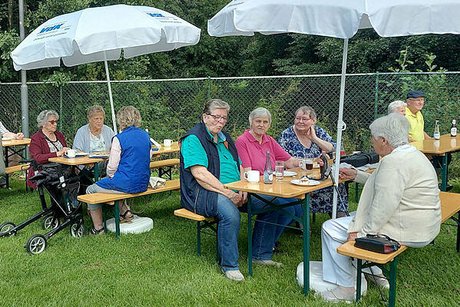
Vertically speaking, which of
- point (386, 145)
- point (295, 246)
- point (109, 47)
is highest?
point (109, 47)

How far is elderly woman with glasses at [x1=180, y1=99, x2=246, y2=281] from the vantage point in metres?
3.83

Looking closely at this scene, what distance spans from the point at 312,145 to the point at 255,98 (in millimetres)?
3832

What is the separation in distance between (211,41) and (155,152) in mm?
12900

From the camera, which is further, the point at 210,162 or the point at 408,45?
the point at 408,45

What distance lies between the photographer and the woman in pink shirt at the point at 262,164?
161 inches

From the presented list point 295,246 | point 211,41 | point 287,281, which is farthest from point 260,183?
point 211,41

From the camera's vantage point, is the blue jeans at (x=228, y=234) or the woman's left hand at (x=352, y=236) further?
the blue jeans at (x=228, y=234)

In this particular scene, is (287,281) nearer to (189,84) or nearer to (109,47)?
(109,47)

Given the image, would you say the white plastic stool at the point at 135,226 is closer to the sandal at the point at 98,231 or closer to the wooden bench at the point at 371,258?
the sandal at the point at 98,231

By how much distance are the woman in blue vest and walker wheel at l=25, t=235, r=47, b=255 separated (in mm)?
603

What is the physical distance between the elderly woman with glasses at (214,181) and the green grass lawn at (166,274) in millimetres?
233

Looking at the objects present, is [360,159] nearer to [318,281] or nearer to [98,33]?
[318,281]

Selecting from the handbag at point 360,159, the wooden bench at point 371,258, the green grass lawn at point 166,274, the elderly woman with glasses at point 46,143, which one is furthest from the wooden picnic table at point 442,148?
the elderly woman with glasses at point 46,143

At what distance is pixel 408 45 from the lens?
484 inches
